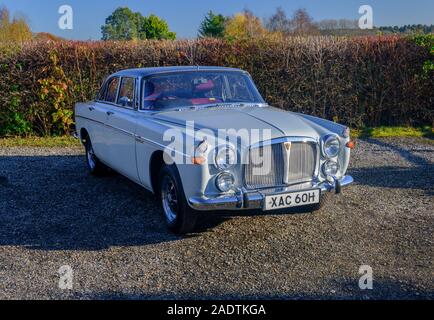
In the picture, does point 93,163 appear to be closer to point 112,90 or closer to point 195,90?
point 112,90

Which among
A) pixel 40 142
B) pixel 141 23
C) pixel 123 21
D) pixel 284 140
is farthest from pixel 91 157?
pixel 141 23

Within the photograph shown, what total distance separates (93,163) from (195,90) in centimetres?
259

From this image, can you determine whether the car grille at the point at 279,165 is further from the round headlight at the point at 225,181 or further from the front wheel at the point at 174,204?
the front wheel at the point at 174,204

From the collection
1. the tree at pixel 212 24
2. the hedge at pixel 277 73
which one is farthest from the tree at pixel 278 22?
the hedge at pixel 277 73

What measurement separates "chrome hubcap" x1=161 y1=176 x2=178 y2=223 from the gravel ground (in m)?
0.20

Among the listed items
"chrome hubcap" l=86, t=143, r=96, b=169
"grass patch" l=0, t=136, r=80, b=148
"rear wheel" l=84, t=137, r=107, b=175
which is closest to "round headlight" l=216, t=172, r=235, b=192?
"rear wheel" l=84, t=137, r=107, b=175

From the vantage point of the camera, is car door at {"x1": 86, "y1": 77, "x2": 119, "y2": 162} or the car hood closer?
the car hood

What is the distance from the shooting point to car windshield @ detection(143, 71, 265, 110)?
605 cm

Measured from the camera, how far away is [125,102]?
6410mm

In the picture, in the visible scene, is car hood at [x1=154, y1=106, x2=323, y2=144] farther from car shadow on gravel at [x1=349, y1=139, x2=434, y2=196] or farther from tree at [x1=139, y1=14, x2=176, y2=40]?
tree at [x1=139, y1=14, x2=176, y2=40]

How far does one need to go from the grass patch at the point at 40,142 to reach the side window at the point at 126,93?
4.46m

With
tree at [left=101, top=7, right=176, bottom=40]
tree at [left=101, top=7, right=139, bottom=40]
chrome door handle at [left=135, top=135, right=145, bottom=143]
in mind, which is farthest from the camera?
tree at [left=101, top=7, right=176, bottom=40]

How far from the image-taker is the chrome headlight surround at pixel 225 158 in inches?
187
